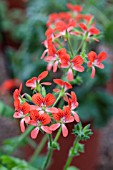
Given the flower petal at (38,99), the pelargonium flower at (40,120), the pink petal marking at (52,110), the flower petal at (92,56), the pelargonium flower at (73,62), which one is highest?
the flower petal at (92,56)

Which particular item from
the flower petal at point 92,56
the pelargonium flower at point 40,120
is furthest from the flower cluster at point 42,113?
the flower petal at point 92,56

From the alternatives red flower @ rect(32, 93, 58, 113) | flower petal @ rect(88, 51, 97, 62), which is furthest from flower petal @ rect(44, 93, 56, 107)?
flower petal @ rect(88, 51, 97, 62)

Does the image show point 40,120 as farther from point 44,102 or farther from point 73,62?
point 73,62

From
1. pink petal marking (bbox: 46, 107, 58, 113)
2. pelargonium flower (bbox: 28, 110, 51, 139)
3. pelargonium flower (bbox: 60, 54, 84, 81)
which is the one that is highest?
pelargonium flower (bbox: 60, 54, 84, 81)

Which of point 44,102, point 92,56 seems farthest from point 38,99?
point 92,56

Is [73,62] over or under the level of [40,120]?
over

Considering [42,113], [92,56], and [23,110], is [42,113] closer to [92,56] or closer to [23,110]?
[23,110]

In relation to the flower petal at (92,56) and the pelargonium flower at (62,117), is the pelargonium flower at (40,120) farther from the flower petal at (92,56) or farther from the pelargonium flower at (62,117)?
the flower petal at (92,56)

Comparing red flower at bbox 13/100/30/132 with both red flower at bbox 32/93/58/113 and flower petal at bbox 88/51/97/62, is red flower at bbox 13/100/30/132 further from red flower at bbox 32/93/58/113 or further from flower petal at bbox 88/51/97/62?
flower petal at bbox 88/51/97/62

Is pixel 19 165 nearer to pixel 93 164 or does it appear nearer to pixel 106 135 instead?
pixel 93 164

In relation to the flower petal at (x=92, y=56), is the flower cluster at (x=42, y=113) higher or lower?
lower

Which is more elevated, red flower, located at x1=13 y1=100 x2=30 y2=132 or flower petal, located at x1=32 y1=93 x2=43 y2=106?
flower petal, located at x1=32 y1=93 x2=43 y2=106
